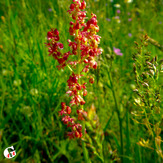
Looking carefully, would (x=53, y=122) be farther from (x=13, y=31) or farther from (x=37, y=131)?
(x=13, y=31)

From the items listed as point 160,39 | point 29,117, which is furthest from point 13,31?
point 160,39

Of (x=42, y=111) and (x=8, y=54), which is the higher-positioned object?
(x=8, y=54)

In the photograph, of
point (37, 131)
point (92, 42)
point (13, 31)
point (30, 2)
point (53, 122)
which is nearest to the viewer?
point (92, 42)

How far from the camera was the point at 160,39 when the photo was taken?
10.1 ft

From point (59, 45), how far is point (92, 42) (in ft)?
0.63

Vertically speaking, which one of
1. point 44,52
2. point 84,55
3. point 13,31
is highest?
point 13,31

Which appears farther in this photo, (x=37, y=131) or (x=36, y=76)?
(x=36, y=76)

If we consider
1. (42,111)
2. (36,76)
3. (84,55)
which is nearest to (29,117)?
(42,111)

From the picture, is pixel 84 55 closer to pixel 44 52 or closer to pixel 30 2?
pixel 44 52

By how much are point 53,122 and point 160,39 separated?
2198 mm

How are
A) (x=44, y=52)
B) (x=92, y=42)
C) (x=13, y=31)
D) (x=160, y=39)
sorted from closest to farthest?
(x=92, y=42), (x=44, y=52), (x=13, y=31), (x=160, y=39)

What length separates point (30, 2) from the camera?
235 centimetres

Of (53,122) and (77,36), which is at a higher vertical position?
(77,36)

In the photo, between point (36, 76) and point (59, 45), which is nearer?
point (59, 45)
